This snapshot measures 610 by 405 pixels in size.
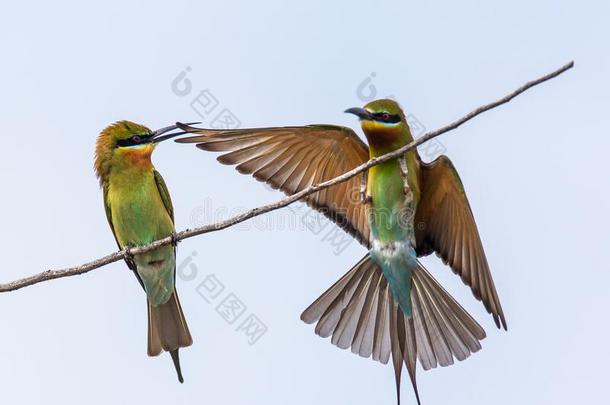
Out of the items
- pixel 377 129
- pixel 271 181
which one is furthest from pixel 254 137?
pixel 377 129

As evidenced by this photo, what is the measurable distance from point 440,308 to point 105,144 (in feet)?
4.75

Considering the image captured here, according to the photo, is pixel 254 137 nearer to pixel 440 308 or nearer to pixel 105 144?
pixel 105 144

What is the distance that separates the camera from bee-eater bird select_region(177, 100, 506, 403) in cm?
332

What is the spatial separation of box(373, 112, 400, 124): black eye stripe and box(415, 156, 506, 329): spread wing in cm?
22

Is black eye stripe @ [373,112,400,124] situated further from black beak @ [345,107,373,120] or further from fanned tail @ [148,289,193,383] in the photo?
fanned tail @ [148,289,193,383]

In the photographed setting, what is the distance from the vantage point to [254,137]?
11.1 ft

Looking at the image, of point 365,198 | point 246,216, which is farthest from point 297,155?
point 246,216

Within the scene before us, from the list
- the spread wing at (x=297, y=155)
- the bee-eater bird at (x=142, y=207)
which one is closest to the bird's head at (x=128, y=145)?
the bee-eater bird at (x=142, y=207)

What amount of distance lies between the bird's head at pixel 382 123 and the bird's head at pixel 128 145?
0.81 m

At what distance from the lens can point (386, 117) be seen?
3277mm

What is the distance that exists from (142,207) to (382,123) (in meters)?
1.00

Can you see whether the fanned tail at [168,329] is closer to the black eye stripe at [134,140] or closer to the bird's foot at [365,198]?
the black eye stripe at [134,140]

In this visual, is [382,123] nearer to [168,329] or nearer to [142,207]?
[142,207]

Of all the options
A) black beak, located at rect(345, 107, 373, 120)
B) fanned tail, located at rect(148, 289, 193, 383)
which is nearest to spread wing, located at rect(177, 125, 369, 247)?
black beak, located at rect(345, 107, 373, 120)
